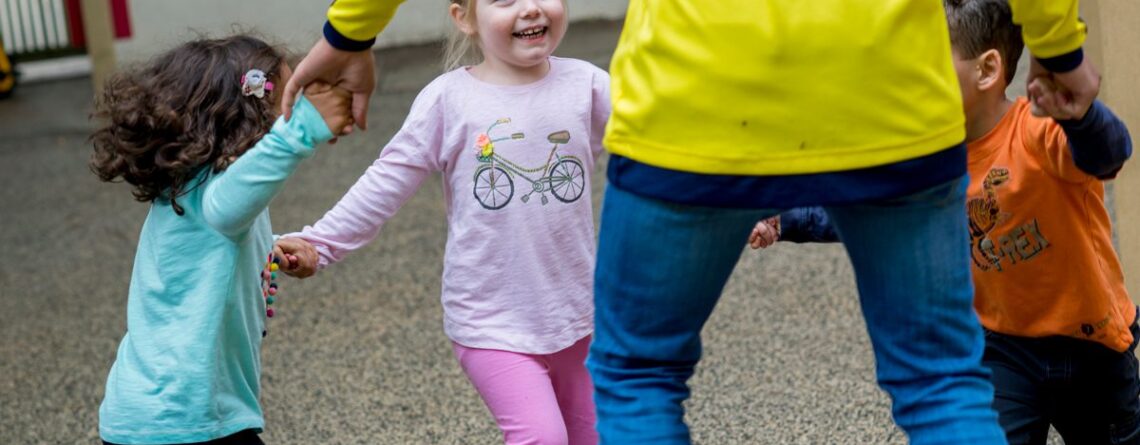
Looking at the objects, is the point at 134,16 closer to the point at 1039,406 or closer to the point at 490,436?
the point at 490,436

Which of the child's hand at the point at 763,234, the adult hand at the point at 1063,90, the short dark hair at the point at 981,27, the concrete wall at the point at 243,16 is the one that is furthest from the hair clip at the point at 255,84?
the concrete wall at the point at 243,16

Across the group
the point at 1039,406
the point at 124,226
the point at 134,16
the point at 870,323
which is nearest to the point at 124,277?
the point at 124,226

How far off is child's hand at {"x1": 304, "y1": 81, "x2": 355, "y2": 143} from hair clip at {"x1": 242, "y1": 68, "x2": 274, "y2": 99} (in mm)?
402

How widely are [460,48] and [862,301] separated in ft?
3.83

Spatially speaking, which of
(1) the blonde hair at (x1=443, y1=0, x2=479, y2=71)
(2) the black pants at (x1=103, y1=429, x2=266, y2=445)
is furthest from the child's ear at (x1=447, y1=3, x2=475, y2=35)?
(2) the black pants at (x1=103, y1=429, x2=266, y2=445)

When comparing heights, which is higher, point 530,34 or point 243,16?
point 530,34

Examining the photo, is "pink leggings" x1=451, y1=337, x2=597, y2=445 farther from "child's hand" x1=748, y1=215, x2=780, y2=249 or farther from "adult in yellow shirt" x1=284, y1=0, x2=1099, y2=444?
"adult in yellow shirt" x1=284, y1=0, x2=1099, y2=444

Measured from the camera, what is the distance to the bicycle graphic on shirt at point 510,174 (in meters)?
2.68

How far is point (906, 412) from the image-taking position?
6.48 feet

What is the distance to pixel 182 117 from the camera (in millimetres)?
2650

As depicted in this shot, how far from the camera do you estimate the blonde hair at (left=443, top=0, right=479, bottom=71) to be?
2850 millimetres

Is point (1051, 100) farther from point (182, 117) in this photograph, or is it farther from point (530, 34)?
point (182, 117)

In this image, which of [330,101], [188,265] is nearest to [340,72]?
[330,101]

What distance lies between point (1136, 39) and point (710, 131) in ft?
4.78
